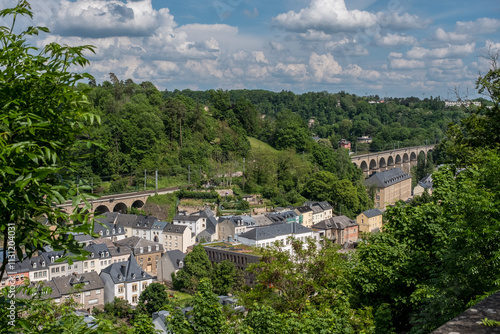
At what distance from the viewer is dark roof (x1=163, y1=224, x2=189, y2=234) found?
1800 inches

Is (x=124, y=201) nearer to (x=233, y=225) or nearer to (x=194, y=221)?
(x=194, y=221)

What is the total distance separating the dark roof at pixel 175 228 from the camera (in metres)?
45.7

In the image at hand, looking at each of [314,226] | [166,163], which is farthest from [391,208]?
[166,163]

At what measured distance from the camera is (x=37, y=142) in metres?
3.86

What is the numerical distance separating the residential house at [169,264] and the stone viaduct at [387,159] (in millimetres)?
49073

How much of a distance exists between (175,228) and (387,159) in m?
59.7

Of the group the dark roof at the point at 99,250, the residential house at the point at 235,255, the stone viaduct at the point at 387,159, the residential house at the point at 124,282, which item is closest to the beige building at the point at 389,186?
the stone viaduct at the point at 387,159

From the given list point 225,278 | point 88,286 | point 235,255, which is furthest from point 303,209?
point 88,286

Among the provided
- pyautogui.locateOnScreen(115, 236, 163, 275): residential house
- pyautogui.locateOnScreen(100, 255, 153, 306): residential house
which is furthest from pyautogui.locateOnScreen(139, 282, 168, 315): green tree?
pyautogui.locateOnScreen(115, 236, 163, 275): residential house

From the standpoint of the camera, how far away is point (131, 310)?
31.1 m

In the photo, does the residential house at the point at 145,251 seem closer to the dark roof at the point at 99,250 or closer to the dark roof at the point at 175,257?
the dark roof at the point at 175,257

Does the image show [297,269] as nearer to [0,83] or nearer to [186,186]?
[0,83]

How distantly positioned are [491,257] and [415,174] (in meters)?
83.0

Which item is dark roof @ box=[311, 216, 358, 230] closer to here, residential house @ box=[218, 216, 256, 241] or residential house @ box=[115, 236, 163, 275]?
residential house @ box=[218, 216, 256, 241]
